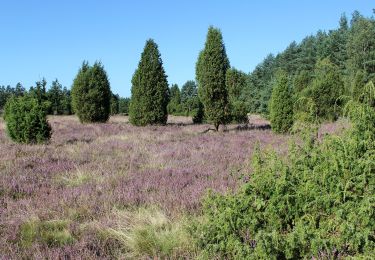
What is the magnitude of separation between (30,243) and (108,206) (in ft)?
5.71

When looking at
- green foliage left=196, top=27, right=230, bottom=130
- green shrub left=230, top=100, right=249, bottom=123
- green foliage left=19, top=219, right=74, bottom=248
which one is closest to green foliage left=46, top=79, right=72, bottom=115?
green shrub left=230, top=100, right=249, bottom=123

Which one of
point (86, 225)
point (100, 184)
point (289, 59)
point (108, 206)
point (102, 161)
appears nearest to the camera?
point (86, 225)

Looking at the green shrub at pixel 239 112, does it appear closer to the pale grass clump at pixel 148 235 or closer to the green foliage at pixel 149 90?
the green foliage at pixel 149 90

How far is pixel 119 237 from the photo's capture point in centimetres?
490

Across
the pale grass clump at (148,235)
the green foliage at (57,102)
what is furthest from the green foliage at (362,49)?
the pale grass clump at (148,235)

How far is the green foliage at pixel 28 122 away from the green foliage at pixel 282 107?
1079cm

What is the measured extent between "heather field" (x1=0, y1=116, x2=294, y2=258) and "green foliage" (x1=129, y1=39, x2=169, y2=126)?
14.9m

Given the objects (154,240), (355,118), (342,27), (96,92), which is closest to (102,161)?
(154,240)

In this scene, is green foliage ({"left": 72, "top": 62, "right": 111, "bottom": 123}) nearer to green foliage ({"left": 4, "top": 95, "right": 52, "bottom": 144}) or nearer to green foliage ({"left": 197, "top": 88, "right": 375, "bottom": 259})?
green foliage ({"left": 4, "top": 95, "right": 52, "bottom": 144})

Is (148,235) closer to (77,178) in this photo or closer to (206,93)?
(77,178)

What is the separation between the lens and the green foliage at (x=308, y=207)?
130 inches

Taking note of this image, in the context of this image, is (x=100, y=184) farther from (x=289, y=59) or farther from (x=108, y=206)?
(x=289, y=59)

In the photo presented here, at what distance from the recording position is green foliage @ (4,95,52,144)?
15.9 meters

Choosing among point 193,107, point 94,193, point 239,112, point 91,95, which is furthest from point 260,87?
point 94,193
